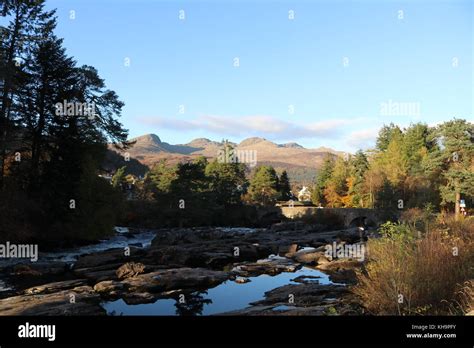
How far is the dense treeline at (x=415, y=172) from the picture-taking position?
43.0m

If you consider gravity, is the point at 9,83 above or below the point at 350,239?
above

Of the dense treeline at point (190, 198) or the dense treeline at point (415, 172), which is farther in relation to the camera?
the dense treeline at point (190, 198)

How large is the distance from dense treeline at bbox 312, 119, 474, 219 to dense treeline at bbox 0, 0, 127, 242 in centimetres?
2993

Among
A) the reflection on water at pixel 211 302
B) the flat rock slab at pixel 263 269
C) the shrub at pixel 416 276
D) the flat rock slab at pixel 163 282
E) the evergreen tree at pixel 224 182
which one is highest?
the evergreen tree at pixel 224 182

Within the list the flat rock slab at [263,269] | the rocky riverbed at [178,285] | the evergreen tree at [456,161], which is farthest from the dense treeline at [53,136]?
the evergreen tree at [456,161]

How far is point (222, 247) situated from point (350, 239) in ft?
43.2

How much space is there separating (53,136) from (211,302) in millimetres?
23578

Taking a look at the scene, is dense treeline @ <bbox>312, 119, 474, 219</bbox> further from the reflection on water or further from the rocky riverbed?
the reflection on water

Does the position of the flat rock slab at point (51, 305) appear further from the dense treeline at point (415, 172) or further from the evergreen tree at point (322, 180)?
the evergreen tree at point (322, 180)

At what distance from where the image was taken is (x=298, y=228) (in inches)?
2045

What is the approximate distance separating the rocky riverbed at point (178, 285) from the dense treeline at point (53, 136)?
14.1 ft

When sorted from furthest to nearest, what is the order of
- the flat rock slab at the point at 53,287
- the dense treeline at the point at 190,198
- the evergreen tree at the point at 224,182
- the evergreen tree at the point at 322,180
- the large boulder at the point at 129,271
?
the evergreen tree at the point at 322,180 < the evergreen tree at the point at 224,182 < the dense treeline at the point at 190,198 < the large boulder at the point at 129,271 < the flat rock slab at the point at 53,287
